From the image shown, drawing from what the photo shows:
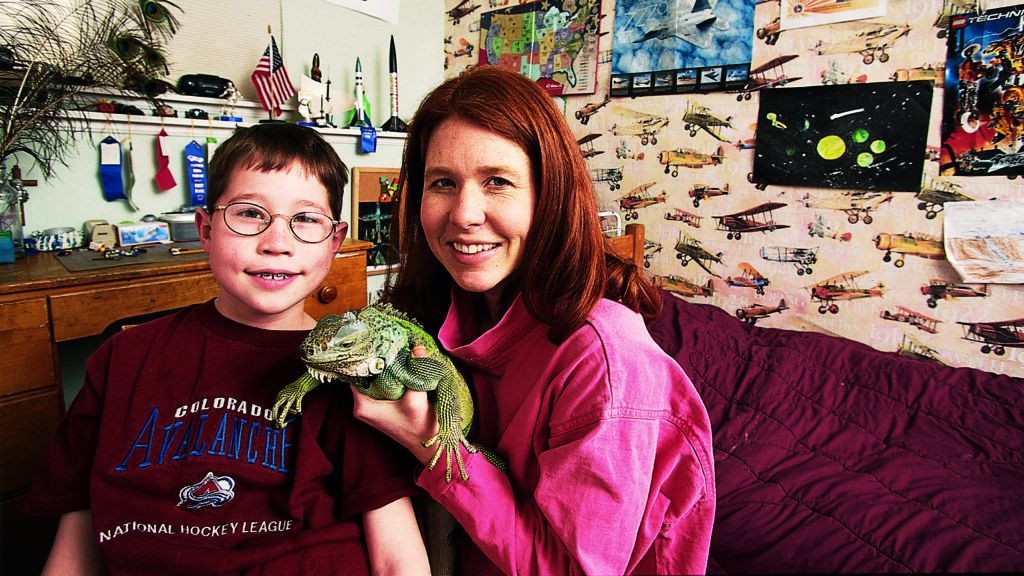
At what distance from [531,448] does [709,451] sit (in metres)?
0.27

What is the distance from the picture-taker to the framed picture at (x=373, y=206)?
2.88 m

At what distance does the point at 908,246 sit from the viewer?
2.21 m

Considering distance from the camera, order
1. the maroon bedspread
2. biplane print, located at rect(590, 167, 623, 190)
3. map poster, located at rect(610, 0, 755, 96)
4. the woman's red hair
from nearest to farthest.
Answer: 1. the woman's red hair
2. the maroon bedspread
3. map poster, located at rect(610, 0, 755, 96)
4. biplane print, located at rect(590, 167, 623, 190)

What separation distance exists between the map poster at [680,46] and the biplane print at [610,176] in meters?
0.41

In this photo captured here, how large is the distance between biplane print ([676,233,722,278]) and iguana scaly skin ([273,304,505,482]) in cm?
213

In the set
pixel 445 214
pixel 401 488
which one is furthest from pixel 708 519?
pixel 445 214

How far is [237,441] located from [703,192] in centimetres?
242

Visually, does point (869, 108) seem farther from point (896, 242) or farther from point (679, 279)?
point (679, 279)

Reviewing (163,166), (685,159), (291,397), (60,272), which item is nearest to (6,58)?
(163,166)

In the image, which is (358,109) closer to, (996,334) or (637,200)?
(637,200)

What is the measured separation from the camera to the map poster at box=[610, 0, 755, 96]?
2500 mm

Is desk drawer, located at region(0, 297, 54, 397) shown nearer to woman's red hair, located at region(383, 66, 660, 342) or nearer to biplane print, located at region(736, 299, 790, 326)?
woman's red hair, located at region(383, 66, 660, 342)

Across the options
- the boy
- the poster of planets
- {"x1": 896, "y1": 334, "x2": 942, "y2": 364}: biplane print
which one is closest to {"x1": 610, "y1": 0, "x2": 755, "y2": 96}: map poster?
the poster of planets

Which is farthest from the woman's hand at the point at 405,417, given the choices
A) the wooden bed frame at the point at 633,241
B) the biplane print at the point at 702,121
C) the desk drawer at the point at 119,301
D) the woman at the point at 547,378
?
the biplane print at the point at 702,121
